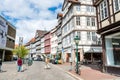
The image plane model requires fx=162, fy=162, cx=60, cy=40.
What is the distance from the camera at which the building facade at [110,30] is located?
13826 millimetres

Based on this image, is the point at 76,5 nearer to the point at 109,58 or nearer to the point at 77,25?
the point at 77,25

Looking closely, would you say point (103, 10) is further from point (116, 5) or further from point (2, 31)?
Result: point (2, 31)

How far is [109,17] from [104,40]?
2.45m

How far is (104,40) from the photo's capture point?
1598cm

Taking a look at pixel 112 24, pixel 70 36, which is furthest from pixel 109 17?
pixel 70 36

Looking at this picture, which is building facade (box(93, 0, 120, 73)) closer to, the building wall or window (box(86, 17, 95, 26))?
window (box(86, 17, 95, 26))

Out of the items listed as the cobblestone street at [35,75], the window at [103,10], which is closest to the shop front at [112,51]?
the window at [103,10]

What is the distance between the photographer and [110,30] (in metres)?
14.0

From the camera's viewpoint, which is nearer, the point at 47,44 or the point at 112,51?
the point at 112,51

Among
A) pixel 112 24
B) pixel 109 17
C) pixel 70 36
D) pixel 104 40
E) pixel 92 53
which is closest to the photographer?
pixel 112 24

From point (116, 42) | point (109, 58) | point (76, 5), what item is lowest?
point (109, 58)

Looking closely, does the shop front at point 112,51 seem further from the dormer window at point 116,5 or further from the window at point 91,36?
the window at point 91,36

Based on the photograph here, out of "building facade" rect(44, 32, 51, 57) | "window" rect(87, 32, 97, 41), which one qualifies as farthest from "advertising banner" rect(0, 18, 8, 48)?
"building facade" rect(44, 32, 51, 57)

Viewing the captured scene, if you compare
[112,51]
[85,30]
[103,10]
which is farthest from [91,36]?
[112,51]
